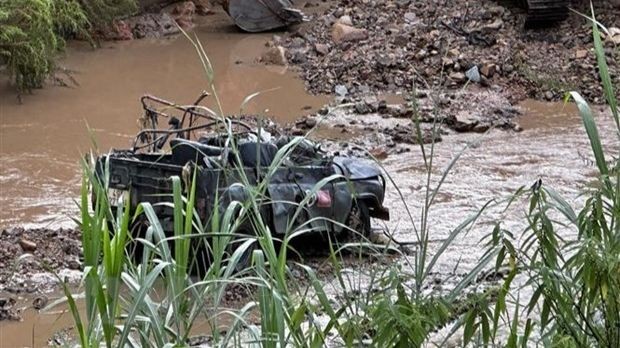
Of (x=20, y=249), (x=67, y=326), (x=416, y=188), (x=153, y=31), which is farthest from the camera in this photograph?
(x=153, y=31)

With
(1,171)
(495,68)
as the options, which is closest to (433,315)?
(1,171)

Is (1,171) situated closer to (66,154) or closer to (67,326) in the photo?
(66,154)

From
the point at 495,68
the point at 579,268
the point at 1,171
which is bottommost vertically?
the point at 1,171

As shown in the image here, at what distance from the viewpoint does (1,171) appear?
27.8 feet

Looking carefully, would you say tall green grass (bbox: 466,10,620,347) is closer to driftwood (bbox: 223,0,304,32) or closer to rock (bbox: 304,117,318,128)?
rock (bbox: 304,117,318,128)

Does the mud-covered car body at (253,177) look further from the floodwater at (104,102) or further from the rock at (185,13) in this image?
the rock at (185,13)

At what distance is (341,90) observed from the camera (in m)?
10.7

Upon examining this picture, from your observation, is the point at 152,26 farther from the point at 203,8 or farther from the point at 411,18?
the point at 411,18

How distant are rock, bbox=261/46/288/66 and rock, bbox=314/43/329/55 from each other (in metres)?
0.38

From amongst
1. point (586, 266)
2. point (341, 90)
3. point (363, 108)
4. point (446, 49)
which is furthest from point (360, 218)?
point (446, 49)

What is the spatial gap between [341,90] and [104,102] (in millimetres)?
2355

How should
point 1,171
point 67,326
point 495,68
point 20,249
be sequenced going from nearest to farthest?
point 67,326
point 20,249
point 1,171
point 495,68

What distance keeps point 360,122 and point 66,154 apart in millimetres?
2603

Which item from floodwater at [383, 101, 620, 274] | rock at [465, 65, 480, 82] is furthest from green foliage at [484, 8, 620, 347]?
rock at [465, 65, 480, 82]
